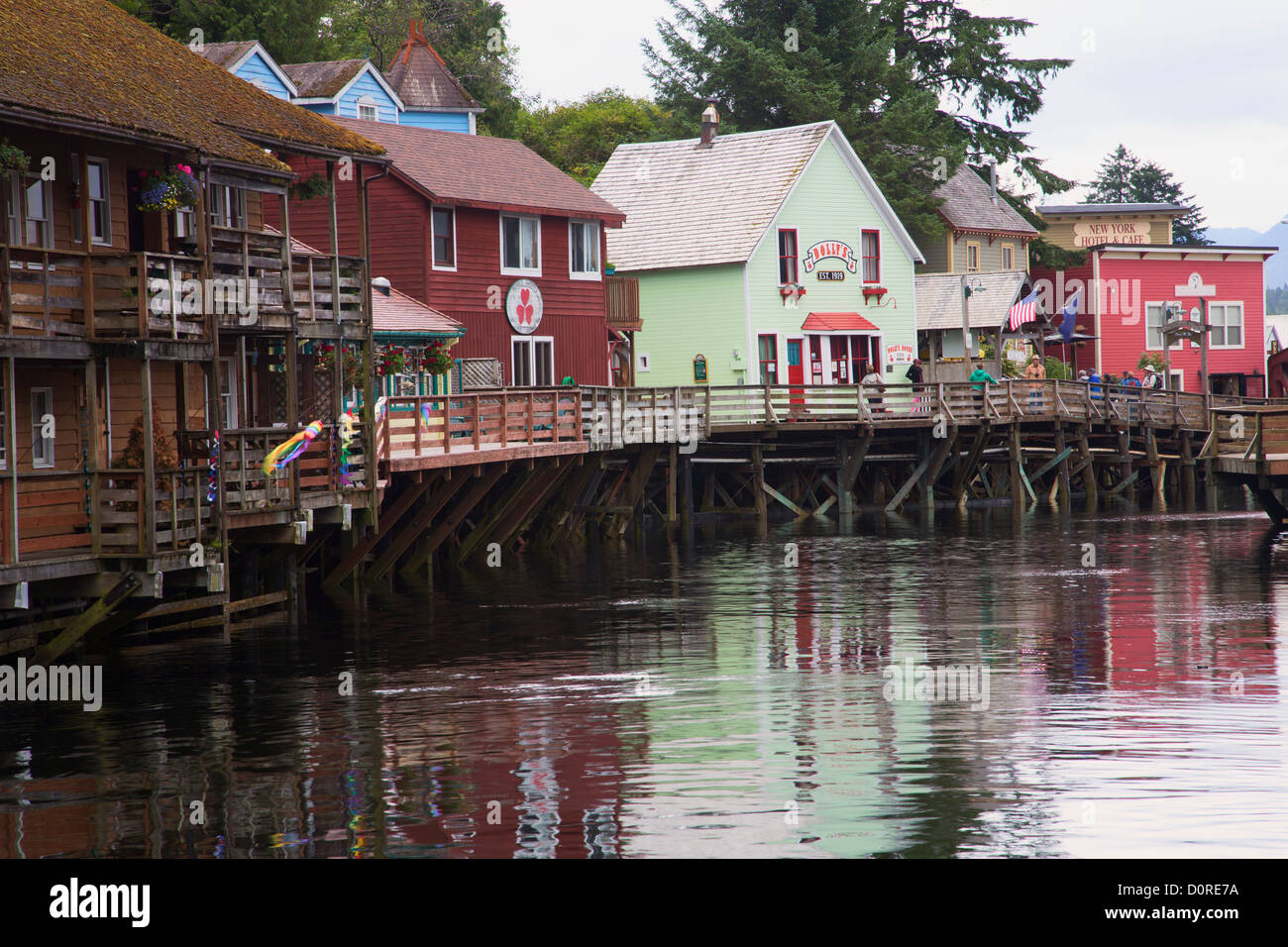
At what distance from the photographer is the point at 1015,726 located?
15.8 metres

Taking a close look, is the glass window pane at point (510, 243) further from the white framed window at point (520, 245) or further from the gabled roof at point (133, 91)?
the gabled roof at point (133, 91)

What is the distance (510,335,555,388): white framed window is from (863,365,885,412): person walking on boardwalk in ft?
28.3

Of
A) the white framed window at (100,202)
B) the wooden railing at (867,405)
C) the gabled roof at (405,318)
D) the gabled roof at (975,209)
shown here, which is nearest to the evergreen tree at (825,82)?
the gabled roof at (975,209)

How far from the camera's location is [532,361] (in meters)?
41.5

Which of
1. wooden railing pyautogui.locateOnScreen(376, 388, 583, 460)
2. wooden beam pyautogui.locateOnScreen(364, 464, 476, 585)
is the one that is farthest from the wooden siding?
wooden beam pyautogui.locateOnScreen(364, 464, 476, 585)

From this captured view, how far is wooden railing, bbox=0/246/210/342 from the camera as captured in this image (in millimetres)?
19281

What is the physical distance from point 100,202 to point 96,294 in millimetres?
2532

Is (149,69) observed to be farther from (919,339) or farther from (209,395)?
(919,339)

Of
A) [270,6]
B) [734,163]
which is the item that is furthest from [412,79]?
[734,163]

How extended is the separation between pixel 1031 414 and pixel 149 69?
2986 cm

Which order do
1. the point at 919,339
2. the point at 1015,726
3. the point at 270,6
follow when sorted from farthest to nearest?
the point at 919,339 < the point at 270,6 < the point at 1015,726

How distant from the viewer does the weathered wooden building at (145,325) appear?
773 inches

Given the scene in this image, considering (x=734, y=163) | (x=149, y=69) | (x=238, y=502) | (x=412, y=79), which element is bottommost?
(x=238, y=502)

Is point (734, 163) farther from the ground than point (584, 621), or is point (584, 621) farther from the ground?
point (734, 163)
